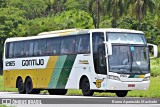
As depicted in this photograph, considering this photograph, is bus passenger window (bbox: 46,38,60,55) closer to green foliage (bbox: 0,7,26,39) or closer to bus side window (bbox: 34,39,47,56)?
bus side window (bbox: 34,39,47,56)

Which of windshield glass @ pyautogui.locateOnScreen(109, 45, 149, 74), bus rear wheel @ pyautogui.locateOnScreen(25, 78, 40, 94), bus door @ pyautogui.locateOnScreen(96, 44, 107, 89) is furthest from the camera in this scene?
bus rear wheel @ pyautogui.locateOnScreen(25, 78, 40, 94)

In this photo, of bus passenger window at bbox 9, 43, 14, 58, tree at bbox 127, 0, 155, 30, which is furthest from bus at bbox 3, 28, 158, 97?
tree at bbox 127, 0, 155, 30

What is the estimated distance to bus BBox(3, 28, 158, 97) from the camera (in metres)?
25.4

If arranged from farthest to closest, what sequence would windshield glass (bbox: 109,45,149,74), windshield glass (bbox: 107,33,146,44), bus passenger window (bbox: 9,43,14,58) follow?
bus passenger window (bbox: 9,43,14,58), windshield glass (bbox: 107,33,146,44), windshield glass (bbox: 109,45,149,74)

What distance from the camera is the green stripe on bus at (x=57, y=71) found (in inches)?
1125

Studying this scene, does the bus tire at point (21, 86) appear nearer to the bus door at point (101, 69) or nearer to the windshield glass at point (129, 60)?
the bus door at point (101, 69)

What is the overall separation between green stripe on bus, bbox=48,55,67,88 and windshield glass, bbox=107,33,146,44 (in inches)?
135

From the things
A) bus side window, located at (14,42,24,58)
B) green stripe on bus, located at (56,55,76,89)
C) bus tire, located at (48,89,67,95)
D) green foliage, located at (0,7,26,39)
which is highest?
green foliage, located at (0,7,26,39)

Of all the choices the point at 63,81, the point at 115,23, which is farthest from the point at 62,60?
the point at 115,23

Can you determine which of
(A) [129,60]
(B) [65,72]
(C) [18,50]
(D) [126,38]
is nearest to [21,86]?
(C) [18,50]

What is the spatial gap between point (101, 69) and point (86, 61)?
1126mm

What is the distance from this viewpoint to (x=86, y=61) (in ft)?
87.2

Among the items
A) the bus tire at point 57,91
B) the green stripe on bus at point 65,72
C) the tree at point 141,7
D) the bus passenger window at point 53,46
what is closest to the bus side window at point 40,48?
the bus passenger window at point 53,46

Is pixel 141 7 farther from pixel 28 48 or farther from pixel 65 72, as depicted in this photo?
pixel 65 72
